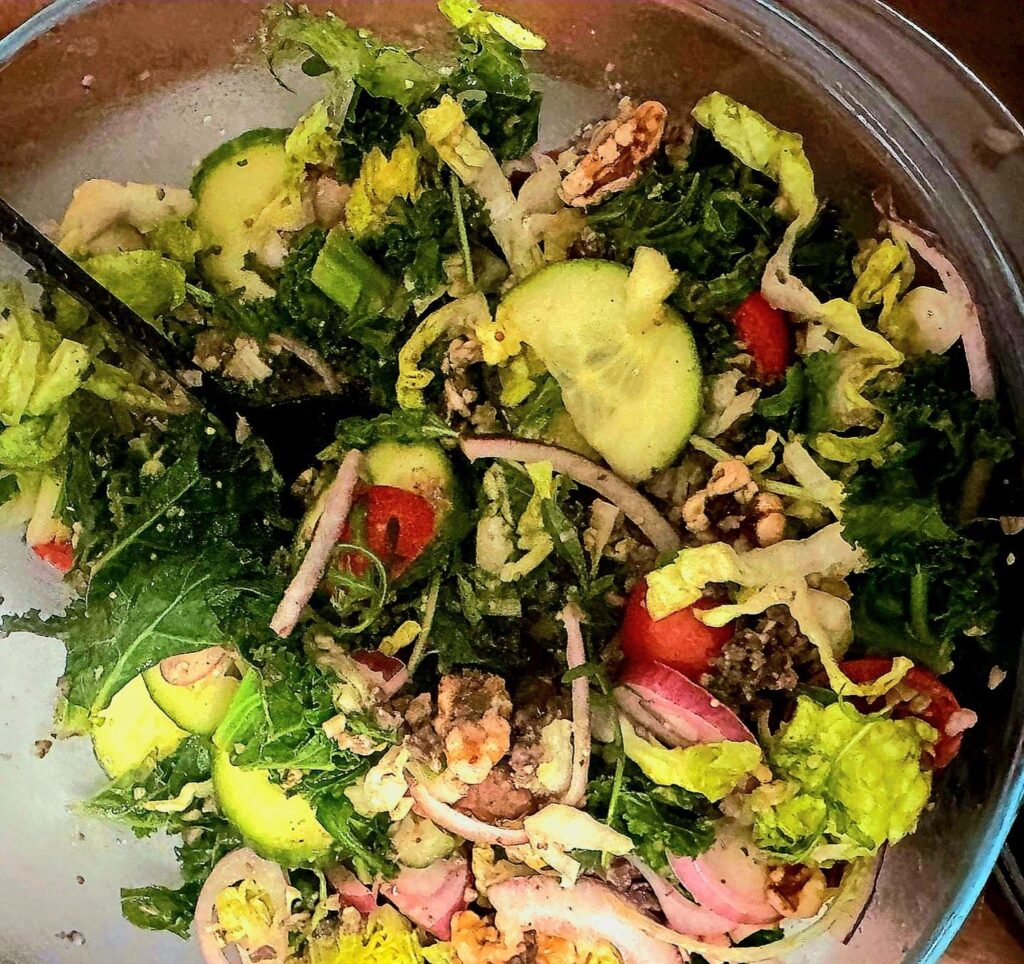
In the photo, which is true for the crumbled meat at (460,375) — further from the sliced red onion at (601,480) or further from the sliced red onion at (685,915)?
the sliced red onion at (685,915)

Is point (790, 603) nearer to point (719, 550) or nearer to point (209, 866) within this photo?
point (719, 550)

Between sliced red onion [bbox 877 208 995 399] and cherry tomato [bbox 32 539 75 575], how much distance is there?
1.30m

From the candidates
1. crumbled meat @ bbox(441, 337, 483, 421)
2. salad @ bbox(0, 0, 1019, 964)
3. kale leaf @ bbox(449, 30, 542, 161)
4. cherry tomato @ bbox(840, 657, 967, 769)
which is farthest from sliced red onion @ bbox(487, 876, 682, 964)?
kale leaf @ bbox(449, 30, 542, 161)

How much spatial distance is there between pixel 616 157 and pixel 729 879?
38.1 inches

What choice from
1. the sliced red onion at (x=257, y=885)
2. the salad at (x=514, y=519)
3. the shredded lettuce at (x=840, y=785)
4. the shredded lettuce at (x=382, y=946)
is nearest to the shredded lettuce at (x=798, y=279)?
the salad at (x=514, y=519)

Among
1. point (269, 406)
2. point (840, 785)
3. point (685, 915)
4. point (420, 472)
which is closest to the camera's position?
point (840, 785)

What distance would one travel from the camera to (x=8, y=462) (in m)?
1.44

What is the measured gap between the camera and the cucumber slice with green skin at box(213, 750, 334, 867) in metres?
1.43

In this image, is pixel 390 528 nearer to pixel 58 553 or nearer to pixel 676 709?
pixel 676 709

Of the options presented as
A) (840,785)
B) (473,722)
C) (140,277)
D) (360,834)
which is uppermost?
(840,785)

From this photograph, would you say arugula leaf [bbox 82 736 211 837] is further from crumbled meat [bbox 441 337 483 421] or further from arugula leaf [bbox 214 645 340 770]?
crumbled meat [bbox 441 337 483 421]

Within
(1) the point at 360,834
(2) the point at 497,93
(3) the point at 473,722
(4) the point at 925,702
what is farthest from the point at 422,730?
(2) the point at 497,93

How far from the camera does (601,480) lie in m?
1.38

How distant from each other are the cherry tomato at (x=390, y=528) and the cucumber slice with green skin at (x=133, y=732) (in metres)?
0.43
